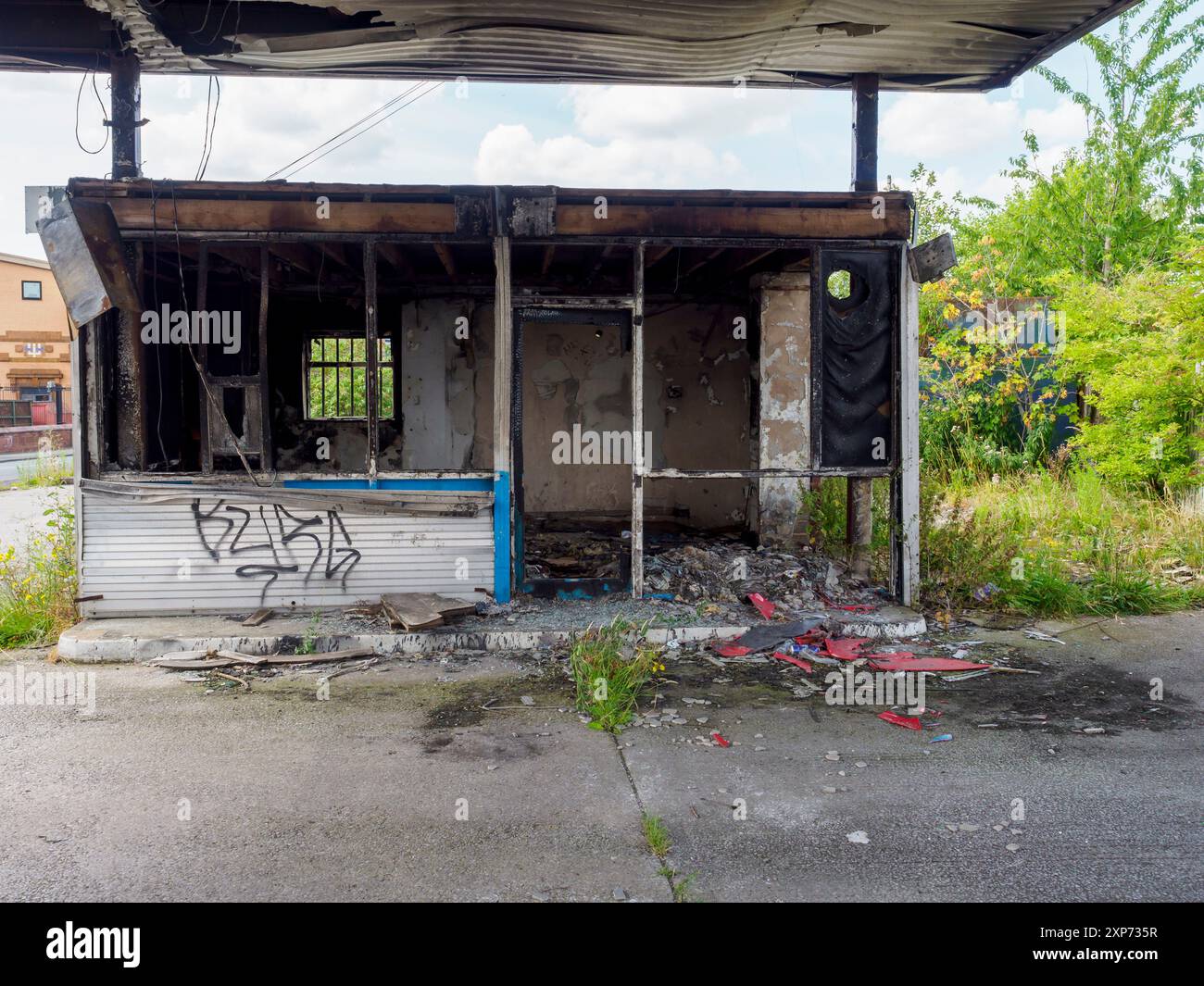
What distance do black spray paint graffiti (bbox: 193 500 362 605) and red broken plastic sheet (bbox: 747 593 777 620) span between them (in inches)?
138

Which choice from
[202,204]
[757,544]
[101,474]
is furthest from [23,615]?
[757,544]

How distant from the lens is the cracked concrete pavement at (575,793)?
3.67 meters

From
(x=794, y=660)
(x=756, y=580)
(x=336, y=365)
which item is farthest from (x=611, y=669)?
(x=336, y=365)

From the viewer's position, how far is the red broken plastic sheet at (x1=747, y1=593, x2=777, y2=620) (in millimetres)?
7833

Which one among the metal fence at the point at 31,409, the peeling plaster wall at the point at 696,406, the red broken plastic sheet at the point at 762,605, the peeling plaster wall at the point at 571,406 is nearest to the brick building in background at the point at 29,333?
the metal fence at the point at 31,409

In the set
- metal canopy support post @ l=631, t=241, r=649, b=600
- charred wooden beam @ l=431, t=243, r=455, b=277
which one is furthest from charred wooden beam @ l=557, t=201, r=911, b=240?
charred wooden beam @ l=431, t=243, r=455, b=277

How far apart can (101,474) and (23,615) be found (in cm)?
135

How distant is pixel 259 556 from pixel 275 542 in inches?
7.2

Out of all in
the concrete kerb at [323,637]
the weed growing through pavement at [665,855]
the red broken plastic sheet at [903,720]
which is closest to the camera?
the weed growing through pavement at [665,855]

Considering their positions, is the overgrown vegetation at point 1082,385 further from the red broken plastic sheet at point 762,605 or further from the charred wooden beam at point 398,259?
the charred wooden beam at point 398,259

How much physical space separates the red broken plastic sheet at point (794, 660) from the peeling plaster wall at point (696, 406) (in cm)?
529

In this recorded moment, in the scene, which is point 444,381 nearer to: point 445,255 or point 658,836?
point 445,255

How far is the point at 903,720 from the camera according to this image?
18.6 ft
